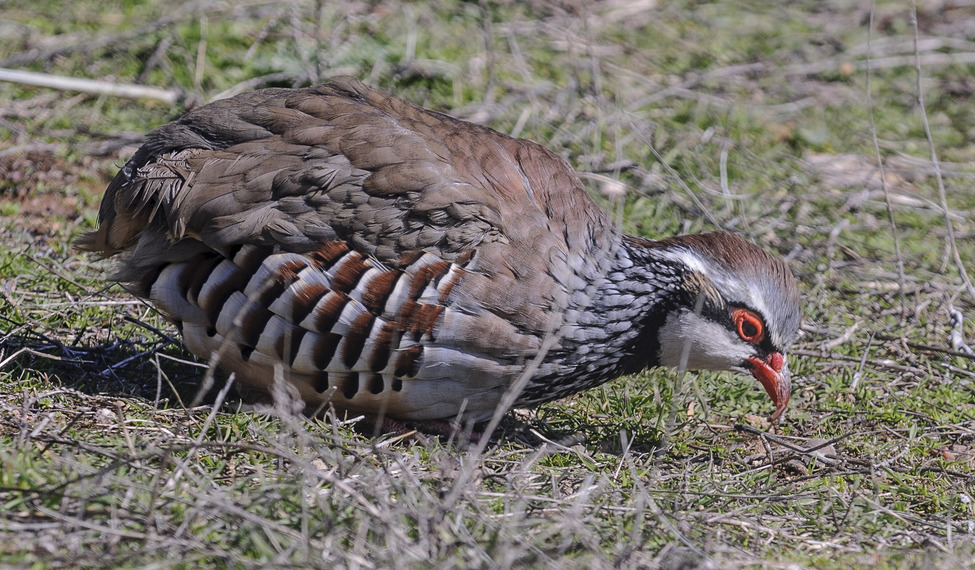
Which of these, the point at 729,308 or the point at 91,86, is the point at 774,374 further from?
the point at 91,86

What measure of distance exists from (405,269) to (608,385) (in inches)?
52.3

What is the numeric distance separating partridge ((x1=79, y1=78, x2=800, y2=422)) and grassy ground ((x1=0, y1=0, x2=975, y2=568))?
9.9 inches

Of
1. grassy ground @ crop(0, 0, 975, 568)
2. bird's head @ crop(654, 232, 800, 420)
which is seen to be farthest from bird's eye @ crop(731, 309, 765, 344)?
grassy ground @ crop(0, 0, 975, 568)

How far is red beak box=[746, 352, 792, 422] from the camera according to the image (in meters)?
4.28

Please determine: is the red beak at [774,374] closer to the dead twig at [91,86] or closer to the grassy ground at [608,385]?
the grassy ground at [608,385]

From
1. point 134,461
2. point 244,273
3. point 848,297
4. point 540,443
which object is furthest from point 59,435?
point 848,297

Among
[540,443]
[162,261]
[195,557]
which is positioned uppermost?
[162,261]

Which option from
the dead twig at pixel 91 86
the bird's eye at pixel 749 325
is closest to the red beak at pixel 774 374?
the bird's eye at pixel 749 325

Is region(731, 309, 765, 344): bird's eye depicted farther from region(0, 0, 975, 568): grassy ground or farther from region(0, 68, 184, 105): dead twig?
region(0, 68, 184, 105): dead twig

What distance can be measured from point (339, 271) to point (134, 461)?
3.17 ft

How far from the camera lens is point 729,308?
4168mm

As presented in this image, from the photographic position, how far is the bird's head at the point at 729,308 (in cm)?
414

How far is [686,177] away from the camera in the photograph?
257 inches

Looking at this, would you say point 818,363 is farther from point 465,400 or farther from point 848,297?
point 465,400
